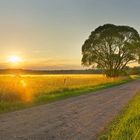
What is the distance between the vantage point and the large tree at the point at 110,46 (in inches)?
2579

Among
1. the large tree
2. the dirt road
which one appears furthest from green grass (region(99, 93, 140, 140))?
the large tree

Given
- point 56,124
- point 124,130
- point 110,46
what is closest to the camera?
point 124,130

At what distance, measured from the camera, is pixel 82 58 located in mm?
67562

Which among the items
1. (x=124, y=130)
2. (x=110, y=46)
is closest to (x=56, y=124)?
(x=124, y=130)

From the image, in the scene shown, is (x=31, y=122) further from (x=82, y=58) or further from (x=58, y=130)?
(x=82, y=58)

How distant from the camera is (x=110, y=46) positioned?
65.8 metres

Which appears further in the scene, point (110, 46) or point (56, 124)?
point (110, 46)

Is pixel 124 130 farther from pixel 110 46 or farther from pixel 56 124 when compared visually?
pixel 110 46

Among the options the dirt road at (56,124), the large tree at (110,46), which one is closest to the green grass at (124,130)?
the dirt road at (56,124)

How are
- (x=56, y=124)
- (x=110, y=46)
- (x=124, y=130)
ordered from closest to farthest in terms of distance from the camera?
(x=124, y=130)
(x=56, y=124)
(x=110, y=46)

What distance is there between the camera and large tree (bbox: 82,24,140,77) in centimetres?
6550

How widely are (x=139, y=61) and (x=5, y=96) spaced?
160 ft

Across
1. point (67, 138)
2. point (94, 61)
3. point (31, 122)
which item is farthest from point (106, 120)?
point (94, 61)

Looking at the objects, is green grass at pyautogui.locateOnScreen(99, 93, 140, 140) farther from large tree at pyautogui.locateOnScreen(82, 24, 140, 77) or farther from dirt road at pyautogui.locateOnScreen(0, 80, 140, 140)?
large tree at pyautogui.locateOnScreen(82, 24, 140, 77)
